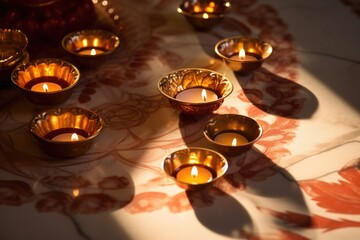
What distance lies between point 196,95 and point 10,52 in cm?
40

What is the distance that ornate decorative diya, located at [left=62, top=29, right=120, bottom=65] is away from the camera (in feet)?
4.14

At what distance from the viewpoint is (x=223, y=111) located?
113cm

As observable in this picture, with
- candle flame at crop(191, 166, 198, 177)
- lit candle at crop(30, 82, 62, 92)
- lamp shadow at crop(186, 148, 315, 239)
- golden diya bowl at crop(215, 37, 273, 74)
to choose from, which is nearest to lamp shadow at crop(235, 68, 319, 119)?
golden diya bowl at crop(215, 37, 273, 74)

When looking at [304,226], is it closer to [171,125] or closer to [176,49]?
[171,125]

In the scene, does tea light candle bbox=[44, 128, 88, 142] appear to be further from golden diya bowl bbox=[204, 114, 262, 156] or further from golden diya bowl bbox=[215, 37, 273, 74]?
golden diya bowl bbox=[215, 37, 273, 74]

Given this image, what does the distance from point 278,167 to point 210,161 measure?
124mm

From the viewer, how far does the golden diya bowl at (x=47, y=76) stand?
1.12 metres

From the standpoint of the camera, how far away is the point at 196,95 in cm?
113

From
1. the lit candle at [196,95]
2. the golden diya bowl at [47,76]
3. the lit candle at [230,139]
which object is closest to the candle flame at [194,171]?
the lit candle at [230,139]

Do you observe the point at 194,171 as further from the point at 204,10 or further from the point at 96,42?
the point at 204,10

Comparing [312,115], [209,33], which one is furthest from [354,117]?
[209,33]

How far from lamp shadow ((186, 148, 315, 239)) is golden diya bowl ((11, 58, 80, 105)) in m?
0.35

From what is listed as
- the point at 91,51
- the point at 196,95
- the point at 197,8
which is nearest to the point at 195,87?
the point at 196,95

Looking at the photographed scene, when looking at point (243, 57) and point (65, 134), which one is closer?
point (65, 134)
